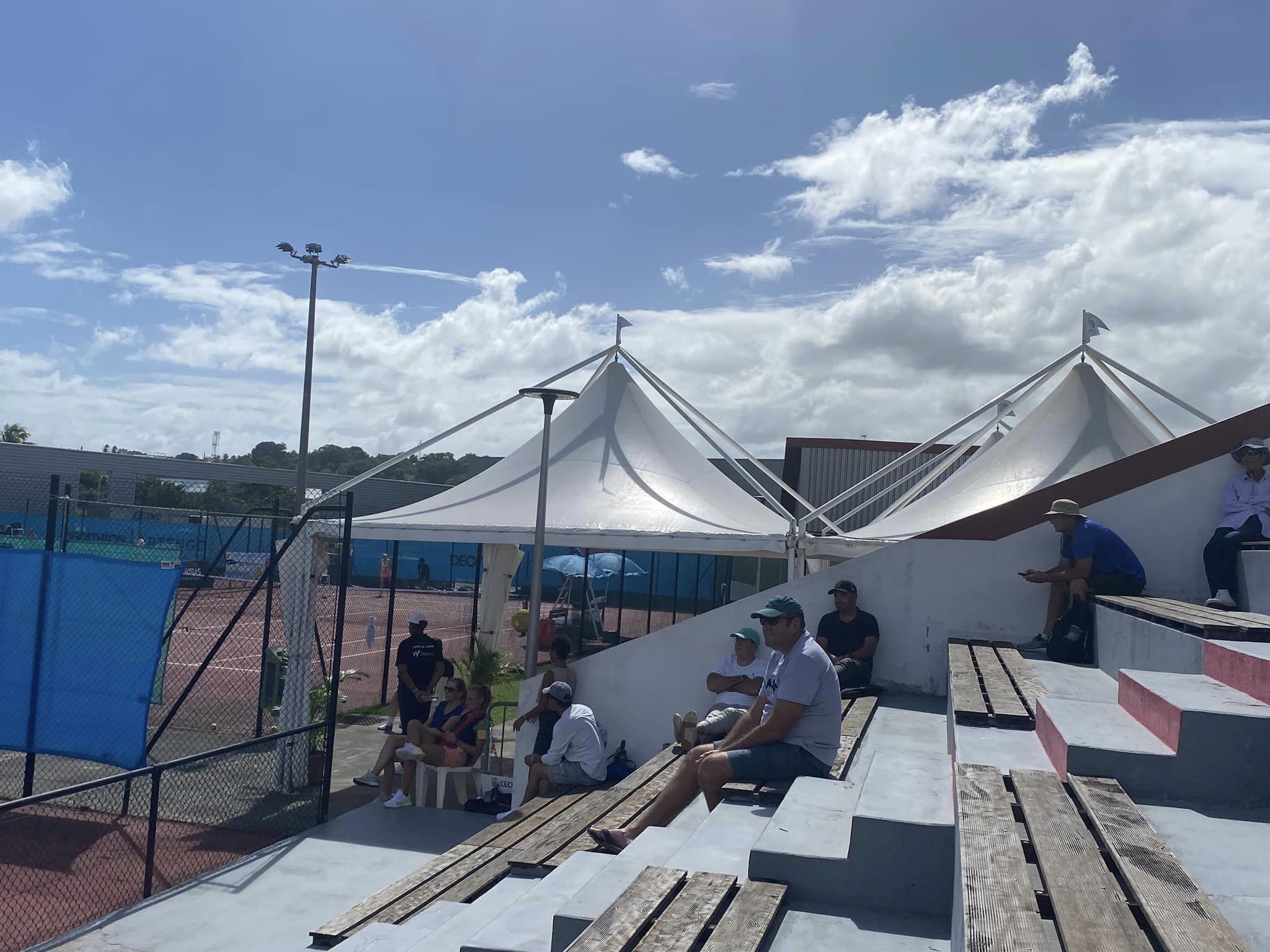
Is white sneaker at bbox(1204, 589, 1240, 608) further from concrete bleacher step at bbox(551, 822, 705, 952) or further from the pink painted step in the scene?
concrete bleacher step at bbox(551, 822, 705, 952)

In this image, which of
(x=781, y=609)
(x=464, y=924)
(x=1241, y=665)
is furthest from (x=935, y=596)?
(x=464, y=924)

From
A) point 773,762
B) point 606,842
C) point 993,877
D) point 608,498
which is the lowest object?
point 606,842

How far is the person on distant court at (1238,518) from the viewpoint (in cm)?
721

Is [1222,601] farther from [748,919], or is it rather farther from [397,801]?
[397,801]

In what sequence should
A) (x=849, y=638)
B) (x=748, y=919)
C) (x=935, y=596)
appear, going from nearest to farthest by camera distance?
1. (x=748, y=919)
2. (x=849, y=638)
3. (x=935, y=596)

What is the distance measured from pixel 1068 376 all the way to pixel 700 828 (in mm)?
8941

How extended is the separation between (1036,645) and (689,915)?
5633mm

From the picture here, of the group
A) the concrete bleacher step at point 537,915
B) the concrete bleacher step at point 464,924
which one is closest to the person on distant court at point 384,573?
the concrete bleacher step at point 464,924

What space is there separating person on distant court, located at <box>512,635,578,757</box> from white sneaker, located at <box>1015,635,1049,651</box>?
371 centimetres

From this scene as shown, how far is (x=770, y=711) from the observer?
5.11 meters

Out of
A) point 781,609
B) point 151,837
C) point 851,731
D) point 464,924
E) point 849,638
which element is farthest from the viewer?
point 849,638

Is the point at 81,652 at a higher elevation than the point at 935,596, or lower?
lower

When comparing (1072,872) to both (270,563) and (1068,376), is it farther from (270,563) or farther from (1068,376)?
(1068,376)

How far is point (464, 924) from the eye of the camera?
438cm
